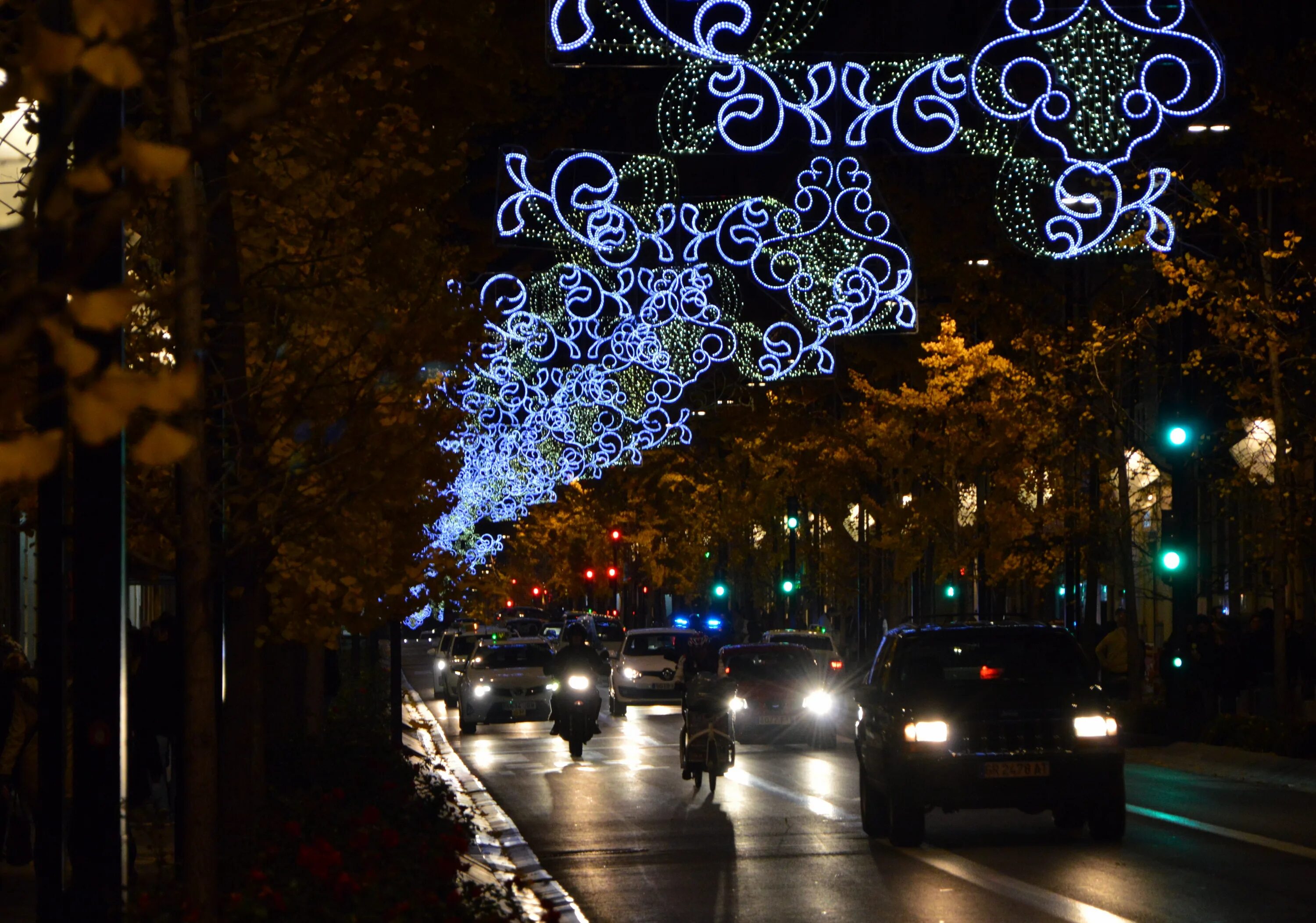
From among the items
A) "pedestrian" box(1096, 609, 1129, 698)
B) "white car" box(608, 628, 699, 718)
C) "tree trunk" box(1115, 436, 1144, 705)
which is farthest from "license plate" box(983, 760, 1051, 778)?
"white car" box(608, 628, 699, 718)

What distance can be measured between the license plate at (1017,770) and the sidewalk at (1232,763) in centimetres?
602

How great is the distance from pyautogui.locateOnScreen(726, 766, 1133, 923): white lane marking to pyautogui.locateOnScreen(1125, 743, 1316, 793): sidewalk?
540 centimetres

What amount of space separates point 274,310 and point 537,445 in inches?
1028

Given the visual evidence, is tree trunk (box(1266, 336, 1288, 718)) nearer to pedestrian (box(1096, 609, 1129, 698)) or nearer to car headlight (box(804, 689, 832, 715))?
pedestrian (box(1096, 609, 1129, 698))

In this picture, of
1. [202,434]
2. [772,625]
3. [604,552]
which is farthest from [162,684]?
[604,552]

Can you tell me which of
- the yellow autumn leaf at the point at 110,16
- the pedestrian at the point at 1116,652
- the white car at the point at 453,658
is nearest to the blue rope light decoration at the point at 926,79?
the pedestrian at the point at 1116,652

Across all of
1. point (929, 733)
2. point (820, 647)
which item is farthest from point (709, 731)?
point (820, 647)

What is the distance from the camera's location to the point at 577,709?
2580 centimetres

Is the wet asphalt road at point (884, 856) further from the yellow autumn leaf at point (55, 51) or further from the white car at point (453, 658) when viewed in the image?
the white car at point (453, 658)

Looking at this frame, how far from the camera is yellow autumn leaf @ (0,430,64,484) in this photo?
2.52m

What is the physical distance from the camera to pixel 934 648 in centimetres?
1616

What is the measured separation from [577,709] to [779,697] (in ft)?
13.0

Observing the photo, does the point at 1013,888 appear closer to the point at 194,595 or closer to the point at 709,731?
the point at 194,595

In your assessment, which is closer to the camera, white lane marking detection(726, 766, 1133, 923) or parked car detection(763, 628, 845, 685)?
white lane marking detection(726, 766, 1133, 923)
